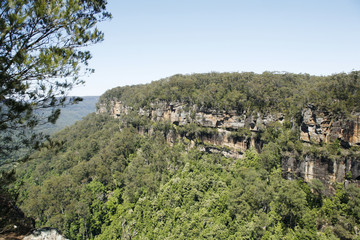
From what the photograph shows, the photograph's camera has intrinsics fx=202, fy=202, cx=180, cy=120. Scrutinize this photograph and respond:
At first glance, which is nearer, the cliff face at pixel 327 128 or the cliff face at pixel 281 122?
the cliff face at pixel 327 128

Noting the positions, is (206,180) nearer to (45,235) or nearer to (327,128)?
(327,128)

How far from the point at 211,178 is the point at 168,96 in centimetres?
2523

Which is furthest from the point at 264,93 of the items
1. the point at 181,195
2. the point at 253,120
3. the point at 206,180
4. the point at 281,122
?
the point at 181,195

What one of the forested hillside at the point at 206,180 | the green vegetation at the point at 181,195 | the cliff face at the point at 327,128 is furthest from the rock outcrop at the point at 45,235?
the cliff face at the point at 327,128

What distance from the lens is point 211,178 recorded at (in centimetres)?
3603

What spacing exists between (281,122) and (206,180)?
57.7ft

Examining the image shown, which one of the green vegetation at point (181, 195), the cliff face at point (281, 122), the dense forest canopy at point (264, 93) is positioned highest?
the dense forest canopy at point (264, 93)

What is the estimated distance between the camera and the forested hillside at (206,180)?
25016mm

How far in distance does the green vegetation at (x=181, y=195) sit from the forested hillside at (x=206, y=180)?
0.16 metres

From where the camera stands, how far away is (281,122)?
1475 inches

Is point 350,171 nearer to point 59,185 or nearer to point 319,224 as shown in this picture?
point 319,224

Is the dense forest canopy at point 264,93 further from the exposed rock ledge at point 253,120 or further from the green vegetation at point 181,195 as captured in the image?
the green vegetation at point 181,195

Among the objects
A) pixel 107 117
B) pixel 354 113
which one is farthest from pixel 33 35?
pixel 107 117

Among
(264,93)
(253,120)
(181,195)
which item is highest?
(264,93)
